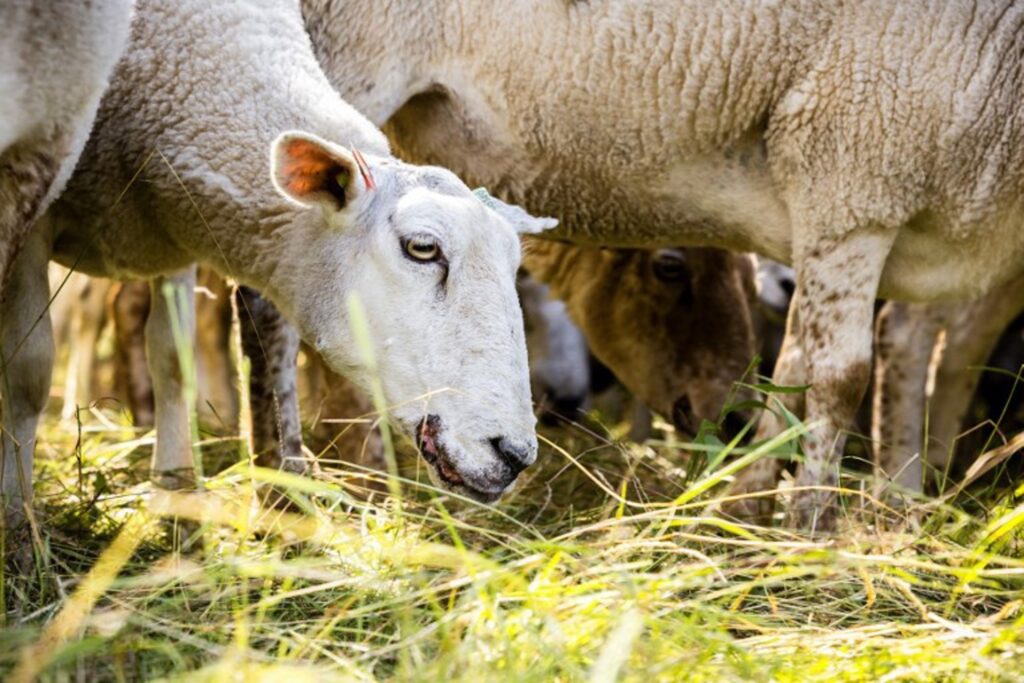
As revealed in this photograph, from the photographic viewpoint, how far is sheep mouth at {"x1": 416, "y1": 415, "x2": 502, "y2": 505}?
3236mm

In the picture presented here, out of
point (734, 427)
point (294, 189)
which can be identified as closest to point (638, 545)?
point (294, 189)

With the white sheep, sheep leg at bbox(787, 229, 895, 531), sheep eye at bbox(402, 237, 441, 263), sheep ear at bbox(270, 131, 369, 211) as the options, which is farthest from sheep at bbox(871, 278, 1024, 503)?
the white sheep

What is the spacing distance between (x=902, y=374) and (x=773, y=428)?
1195mm

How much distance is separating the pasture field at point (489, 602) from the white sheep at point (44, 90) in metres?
0.52

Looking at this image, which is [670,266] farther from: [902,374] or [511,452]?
[511,452]

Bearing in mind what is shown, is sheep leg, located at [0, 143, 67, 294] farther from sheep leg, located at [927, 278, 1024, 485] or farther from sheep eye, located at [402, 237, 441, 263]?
sheep leg, located at [927, 278, 1024, 485]

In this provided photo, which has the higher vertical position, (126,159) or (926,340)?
(126,159)

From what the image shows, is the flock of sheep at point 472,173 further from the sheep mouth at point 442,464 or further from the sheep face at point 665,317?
the sheep face at point 665,317

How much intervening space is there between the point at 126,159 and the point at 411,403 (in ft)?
3.57

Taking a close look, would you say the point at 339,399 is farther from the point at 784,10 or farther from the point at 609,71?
the point at 784,10

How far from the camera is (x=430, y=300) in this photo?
3318mm

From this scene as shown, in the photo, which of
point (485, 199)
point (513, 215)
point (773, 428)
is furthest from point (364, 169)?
point (773, 428)

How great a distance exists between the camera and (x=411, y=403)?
3330mm

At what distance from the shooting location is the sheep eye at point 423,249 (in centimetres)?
332
